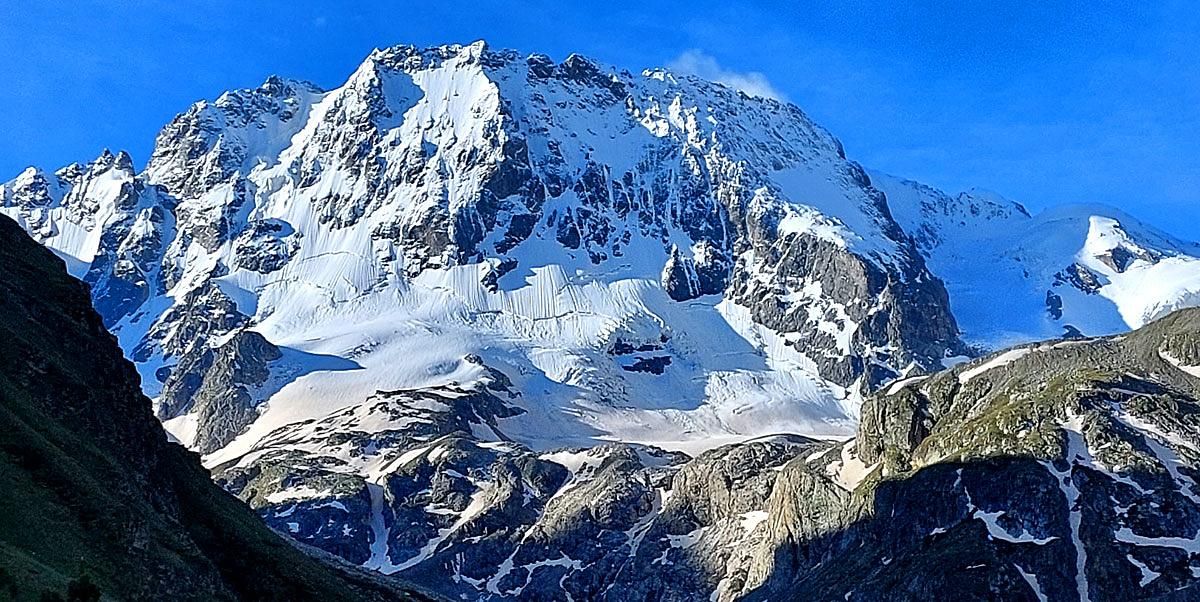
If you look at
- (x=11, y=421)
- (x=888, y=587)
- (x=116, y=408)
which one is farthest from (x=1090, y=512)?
(x=11, y=421)

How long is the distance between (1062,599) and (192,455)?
4748 inches

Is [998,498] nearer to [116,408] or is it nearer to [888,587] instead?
[888,587]

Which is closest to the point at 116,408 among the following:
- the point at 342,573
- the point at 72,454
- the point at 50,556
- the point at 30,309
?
the point at 30,309

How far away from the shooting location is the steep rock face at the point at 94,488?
73.7 metres

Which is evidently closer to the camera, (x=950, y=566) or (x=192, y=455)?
(x=192, y=455)

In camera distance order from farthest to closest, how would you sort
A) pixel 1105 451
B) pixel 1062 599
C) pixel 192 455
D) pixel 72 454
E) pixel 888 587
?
1. pixel 1105 451
2. pixel 888 587
3. pixel 1062 599
4. pixel 192 455
5. pixel 72 454

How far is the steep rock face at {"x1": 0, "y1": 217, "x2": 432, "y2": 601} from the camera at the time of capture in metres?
73.7

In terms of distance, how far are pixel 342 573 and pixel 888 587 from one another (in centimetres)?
8625

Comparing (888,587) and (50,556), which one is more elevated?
(888,587)

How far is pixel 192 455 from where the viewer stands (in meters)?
126

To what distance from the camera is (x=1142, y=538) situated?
182 metres

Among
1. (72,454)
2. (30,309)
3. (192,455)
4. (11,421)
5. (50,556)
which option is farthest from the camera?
(192,455)

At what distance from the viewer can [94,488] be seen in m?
81.2

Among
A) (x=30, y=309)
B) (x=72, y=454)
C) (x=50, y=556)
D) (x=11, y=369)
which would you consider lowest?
(x=50, y=556)
